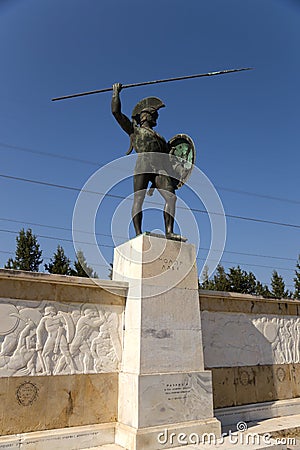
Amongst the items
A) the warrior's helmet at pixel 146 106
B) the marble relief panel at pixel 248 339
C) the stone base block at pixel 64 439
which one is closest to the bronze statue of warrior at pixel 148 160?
the warrior's helmet at pixel 146 106

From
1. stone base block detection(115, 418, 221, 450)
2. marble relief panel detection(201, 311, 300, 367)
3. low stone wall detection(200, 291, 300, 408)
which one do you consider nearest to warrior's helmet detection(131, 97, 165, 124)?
low stone wall detection(200, 291, 300, 408)

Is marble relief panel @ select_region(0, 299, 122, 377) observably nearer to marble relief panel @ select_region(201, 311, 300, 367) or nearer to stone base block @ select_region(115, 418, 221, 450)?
stone base block @ select_region(115, 418, 221, 450)

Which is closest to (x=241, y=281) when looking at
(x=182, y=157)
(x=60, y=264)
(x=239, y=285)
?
(x=239, y=285)

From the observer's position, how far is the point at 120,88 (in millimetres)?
6809

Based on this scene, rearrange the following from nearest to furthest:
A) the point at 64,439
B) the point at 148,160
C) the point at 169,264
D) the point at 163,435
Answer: the point at 64,439 < the point at 163,435 < the point at 169,264 < the point at 148,160

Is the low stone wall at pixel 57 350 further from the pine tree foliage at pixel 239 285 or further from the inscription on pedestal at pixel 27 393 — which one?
the pine tree foliage at pixel 239 285

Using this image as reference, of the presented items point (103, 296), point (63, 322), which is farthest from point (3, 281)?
point (103, 296)

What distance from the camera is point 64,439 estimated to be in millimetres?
5277

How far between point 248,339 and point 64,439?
4.54 meters

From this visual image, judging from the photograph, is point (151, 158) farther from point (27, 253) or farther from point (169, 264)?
point (27, 253)

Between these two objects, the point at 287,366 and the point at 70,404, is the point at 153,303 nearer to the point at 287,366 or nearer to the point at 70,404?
the point at 70,404

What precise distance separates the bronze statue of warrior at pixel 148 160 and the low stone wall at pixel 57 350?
1.63m

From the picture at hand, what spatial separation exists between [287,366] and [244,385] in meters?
1.49

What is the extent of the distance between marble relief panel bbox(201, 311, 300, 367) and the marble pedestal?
4.04 feet
